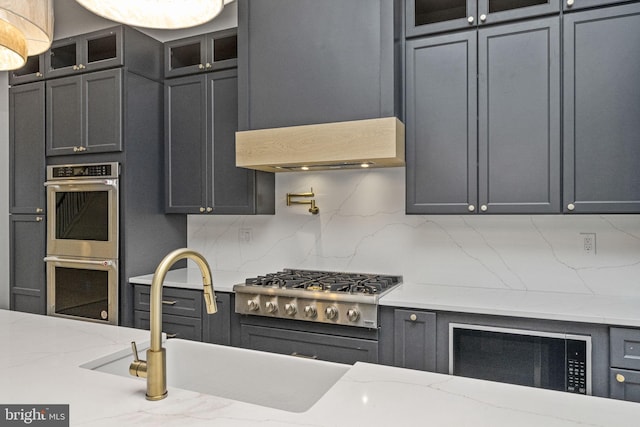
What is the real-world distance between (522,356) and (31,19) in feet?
7.36

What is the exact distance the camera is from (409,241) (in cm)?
283

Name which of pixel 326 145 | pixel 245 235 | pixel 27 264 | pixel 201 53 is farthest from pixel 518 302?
pixel 27 264

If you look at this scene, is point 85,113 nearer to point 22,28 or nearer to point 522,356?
point 22,28

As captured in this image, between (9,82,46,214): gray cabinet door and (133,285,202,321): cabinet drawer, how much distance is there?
1.11 m

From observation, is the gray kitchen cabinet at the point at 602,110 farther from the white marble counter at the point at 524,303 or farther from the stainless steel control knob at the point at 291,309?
the stainless steel control knob at the point at 291,309

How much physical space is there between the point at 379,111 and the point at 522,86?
0.74m

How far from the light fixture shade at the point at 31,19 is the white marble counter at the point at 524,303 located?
1800 millimetres

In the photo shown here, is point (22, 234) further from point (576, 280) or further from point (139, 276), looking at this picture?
point (576, 280)

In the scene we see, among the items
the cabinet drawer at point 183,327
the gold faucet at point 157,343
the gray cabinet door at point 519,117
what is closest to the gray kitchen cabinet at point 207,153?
the cabinet drawer at point 183,327

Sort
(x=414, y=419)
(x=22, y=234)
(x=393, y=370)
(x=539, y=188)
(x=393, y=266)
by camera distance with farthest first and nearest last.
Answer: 1. (x=22, y=234)
2. (x=393, y=266)
3. (x=539, y=188)
4. (x=393, y=370)
5. (x=414, y=419)

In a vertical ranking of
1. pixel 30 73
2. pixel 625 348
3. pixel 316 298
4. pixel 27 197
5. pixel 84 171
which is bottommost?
pixel 625 348

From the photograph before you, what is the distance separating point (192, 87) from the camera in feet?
10.3

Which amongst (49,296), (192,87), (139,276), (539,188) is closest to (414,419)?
(539,188)

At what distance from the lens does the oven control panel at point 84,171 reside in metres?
2.98
